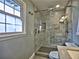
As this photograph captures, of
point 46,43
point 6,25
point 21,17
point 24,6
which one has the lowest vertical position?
point 46,43

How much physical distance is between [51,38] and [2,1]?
14.1ft

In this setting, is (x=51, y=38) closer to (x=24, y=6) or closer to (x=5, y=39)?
(x=24, y=6)

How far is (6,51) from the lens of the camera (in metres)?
1.71

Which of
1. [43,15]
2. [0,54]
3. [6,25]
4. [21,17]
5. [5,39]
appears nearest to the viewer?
[0,54]

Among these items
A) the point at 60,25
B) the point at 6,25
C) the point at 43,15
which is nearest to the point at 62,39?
the point at 60,25

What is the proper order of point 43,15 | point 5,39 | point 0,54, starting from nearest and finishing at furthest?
point 0,54 → point 5,39 → point 43,15

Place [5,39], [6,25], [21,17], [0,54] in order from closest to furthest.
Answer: [0,54] < [5,39] < [6,25] < [21,17]

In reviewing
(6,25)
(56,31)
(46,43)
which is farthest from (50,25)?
(6,25)

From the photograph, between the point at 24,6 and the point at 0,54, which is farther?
the point at 24,6

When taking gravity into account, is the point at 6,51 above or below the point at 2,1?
below

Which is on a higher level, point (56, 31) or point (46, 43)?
point (56, 31)

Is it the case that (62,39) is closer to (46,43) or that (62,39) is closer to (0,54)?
(46,43)

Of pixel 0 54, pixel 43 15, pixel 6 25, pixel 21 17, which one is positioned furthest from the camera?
pixel 43 15

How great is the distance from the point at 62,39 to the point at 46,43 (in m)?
0.98
